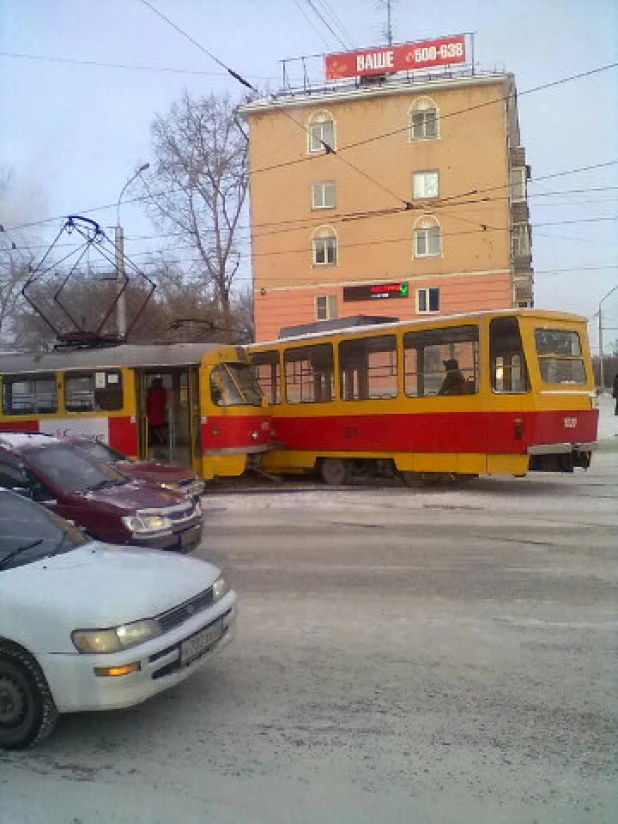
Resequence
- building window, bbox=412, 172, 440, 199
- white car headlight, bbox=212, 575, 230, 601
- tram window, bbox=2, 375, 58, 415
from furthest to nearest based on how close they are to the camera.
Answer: building window, bbox=412, 172, 440, 199
tram window, bbox=2, 375, 58, 415
white car headlight, bbox=212, 575, 230, 601

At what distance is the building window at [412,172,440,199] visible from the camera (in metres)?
36.4

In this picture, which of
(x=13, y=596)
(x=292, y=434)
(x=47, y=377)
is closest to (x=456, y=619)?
(x=13, y=596)

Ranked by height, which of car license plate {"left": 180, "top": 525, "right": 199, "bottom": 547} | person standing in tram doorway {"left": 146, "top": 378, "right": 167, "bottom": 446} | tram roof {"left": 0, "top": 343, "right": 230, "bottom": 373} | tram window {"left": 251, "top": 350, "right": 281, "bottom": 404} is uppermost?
tram roof {"left": 0, "top": 343, "right": 230, "bottom": 373}

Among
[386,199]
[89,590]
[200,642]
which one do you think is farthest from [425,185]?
[89,590]

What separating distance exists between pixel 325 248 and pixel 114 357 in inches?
949

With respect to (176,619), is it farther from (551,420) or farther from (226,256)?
(226,256)

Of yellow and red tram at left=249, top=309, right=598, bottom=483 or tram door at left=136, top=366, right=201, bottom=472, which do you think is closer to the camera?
yellow and red tram at left=249, top=309, right=598, bottom=483

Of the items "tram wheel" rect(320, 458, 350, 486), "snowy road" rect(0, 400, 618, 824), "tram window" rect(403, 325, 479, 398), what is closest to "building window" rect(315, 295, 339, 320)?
"tram wheel" rect(320, 458, 350, 486)

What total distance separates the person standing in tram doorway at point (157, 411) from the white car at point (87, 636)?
1095cm

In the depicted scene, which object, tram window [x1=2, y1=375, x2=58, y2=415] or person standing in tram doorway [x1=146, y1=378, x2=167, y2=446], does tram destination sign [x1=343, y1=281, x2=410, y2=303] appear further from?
tram window [x1=2, y1=375, x2=58, y2=415]

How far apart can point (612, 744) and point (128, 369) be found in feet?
41.0

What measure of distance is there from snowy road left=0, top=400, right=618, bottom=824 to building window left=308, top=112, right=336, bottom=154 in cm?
3278

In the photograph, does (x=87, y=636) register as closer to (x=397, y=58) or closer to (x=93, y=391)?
(x=93, y=391)

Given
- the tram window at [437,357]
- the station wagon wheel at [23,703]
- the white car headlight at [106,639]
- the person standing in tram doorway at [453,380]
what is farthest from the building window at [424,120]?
the station wagon wheel at [23,703]
